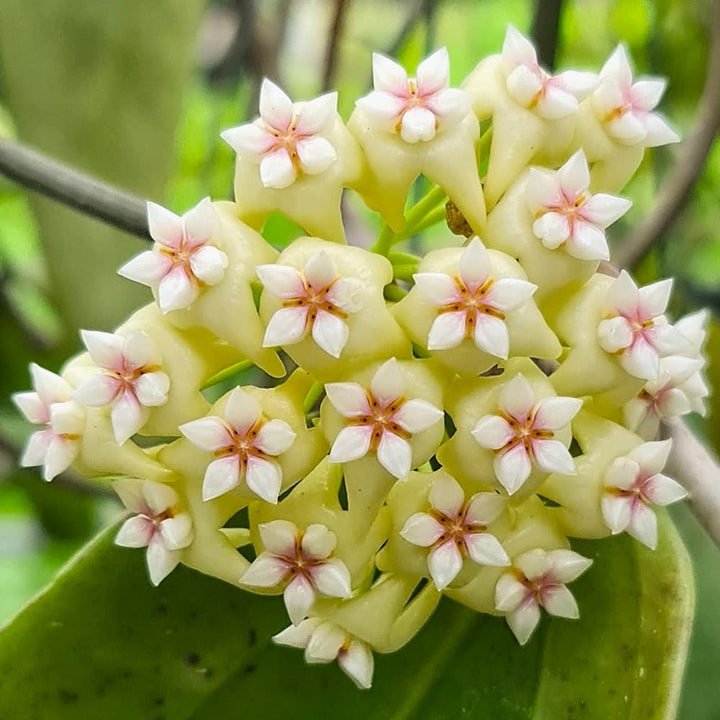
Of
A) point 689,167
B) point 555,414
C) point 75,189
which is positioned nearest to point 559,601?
point 555,414

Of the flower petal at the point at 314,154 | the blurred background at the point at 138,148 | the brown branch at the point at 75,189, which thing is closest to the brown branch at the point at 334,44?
the blurred background at the point at 138,148

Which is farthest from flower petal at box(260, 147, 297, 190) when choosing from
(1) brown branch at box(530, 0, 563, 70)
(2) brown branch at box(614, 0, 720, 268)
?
(2) brown branch at box(614, 0, 720, 268)

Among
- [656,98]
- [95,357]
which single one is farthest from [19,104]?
[656,98]

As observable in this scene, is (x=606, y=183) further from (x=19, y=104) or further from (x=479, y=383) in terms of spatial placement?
(x=19, y=104)

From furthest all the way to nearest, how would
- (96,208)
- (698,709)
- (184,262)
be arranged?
(698,709)
(96,208)
(184,262)

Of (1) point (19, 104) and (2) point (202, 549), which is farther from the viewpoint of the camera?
(1) point (19, 104)

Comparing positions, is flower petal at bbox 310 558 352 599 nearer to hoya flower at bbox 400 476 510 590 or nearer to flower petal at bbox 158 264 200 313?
hoya flower at bbox 400 476 510 590
